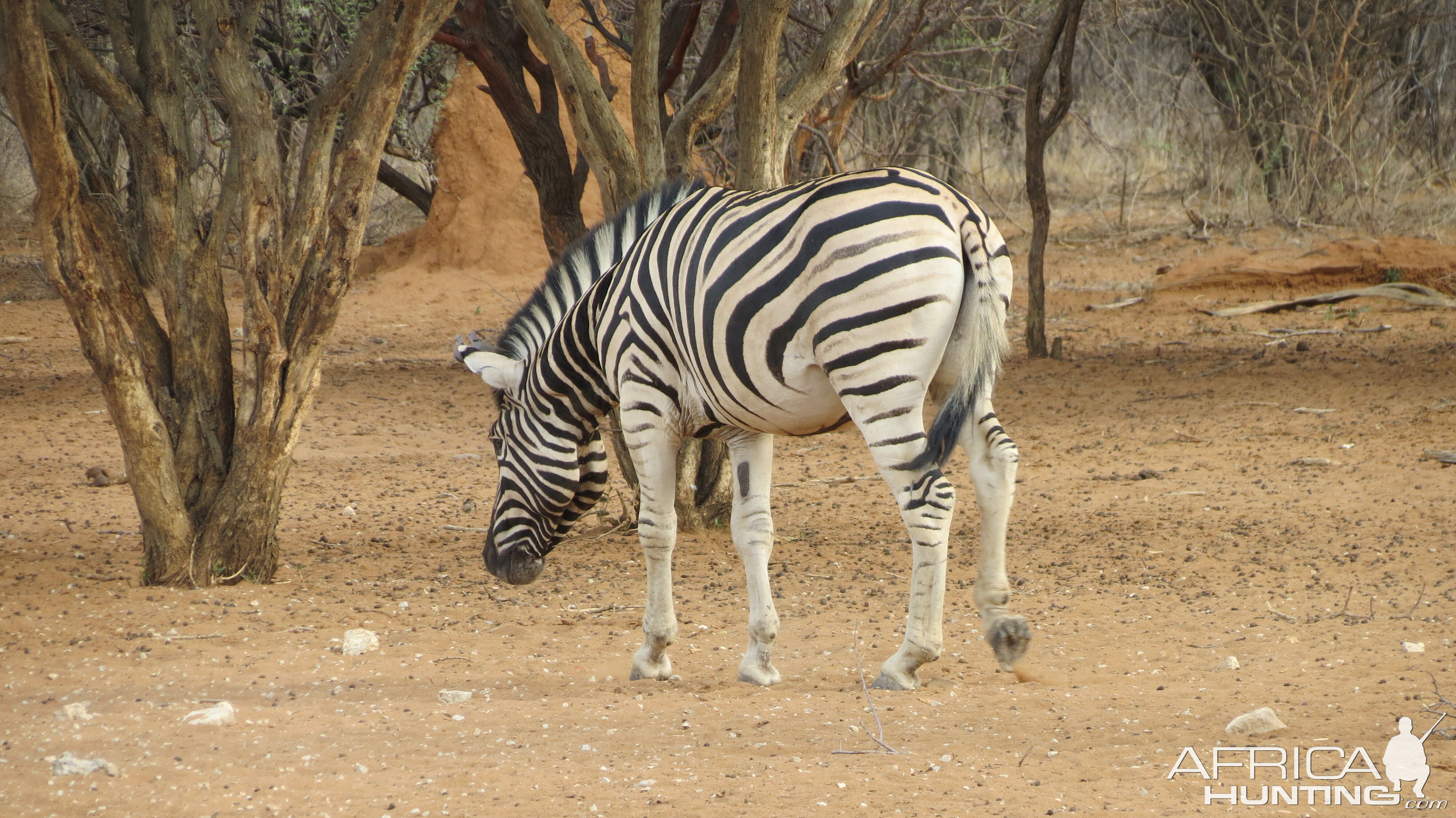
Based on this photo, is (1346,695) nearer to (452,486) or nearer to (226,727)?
(226,727)

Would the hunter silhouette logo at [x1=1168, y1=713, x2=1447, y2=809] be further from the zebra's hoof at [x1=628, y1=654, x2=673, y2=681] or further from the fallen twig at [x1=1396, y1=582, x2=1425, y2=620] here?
the zebra's hoof at [x1=628, y1=654, x2=673, y2=681]

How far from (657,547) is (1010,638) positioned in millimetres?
1332

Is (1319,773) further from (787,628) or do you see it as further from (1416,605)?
(787,628)

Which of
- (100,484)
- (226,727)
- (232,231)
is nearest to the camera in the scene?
(226,727)

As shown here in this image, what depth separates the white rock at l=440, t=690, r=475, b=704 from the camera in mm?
4094

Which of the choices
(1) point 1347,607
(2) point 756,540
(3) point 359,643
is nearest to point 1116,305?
(1) point 1347,607

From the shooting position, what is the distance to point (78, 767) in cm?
322

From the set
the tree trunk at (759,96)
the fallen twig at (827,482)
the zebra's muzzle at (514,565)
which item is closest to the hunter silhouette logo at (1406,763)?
the zebra's muzzle at (514,565)

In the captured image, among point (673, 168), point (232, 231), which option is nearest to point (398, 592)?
point (673, 168)

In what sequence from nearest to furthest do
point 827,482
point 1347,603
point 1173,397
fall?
1. point 1347,603
2. point 827,482
3. point 1173,397

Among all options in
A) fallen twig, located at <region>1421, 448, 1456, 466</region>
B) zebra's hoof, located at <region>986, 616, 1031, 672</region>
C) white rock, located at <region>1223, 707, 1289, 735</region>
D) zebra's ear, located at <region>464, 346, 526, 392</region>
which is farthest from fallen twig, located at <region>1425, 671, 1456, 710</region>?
fallen twig, located at <region>1421, 448, 1456, 466</region>

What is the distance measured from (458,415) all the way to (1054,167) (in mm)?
16305

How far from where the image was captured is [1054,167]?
2314 centimetres

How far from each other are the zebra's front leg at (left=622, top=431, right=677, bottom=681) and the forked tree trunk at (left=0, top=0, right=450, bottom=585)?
197 centimetres
